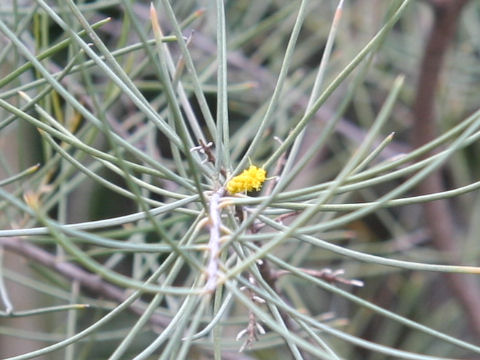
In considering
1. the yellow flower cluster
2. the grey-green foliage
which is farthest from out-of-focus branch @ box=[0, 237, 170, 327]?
the yellow flower cluster

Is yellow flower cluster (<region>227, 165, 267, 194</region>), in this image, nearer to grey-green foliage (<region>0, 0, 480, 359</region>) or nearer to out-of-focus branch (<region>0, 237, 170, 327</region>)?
grey-green foliage (<region>0, 0, 480, 359</region>)

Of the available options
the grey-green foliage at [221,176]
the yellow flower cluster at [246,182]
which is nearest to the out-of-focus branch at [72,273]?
the grey-green foliage at [221,176]

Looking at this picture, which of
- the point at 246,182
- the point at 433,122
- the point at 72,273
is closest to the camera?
the point at 246,182

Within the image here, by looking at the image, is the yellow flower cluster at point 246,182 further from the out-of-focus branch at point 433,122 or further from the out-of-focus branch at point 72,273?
the out-of-focus branch at point 433,122

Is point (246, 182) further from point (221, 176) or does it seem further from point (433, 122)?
point (433, 122)

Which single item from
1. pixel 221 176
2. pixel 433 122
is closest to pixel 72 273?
pixel 221 176

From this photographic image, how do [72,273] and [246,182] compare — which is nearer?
[246,182]
